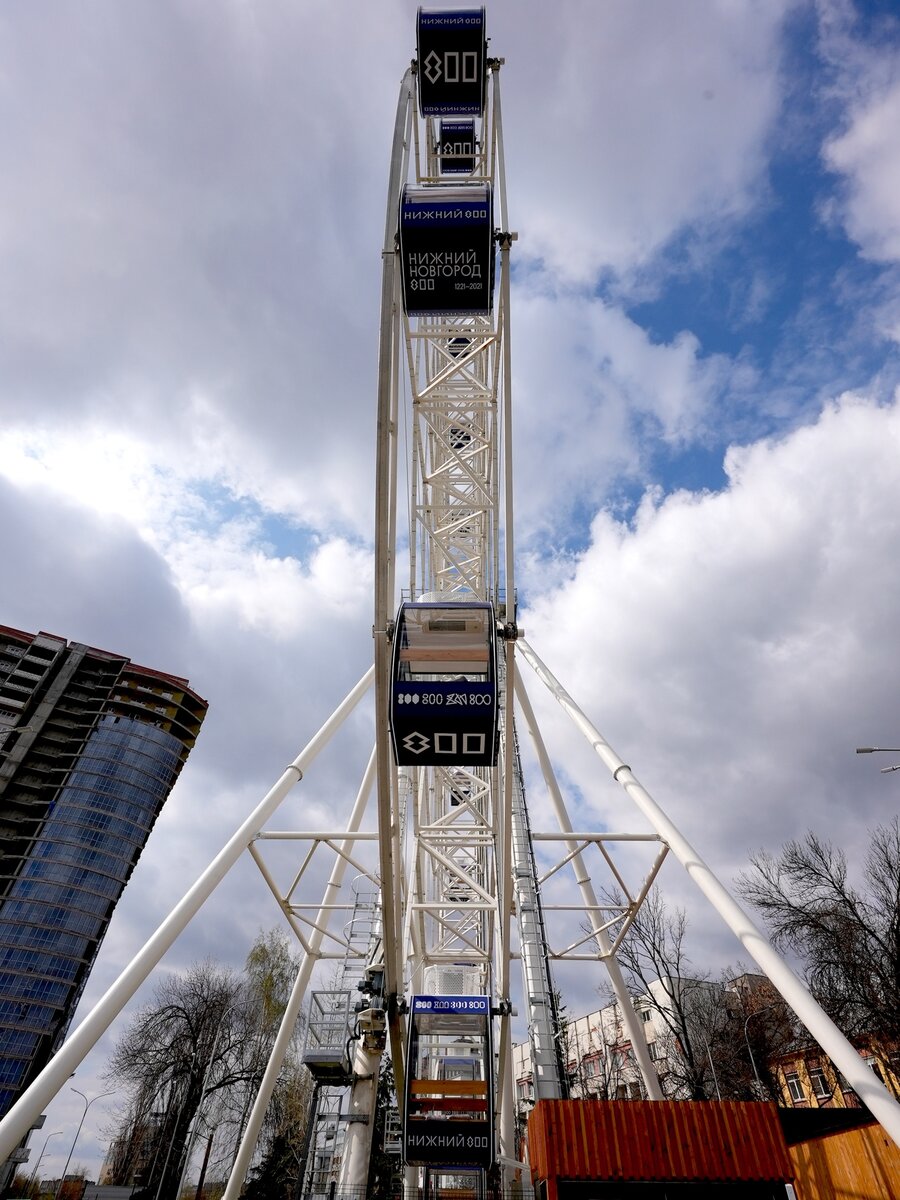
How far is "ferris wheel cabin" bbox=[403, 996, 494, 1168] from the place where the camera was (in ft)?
47.6

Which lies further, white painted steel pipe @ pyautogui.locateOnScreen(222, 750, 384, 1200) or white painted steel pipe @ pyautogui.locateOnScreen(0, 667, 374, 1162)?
white painted steel pipe @ pyautogui.locateOnScreen(222, 750, 384, 1200)

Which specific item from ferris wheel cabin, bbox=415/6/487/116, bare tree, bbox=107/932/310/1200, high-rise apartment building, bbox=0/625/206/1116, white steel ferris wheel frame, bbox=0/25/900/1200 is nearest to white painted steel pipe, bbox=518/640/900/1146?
white steel ferris wheel frame, bbox=0/25/900/1200

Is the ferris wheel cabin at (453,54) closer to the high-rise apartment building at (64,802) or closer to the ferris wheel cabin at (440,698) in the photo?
the ferris wheel cabin at (440,698)

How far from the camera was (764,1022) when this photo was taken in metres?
43.1

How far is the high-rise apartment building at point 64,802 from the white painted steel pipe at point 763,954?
76847 mm

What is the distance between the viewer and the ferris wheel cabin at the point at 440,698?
11742mm

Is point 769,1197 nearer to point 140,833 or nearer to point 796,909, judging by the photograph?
point 796,909

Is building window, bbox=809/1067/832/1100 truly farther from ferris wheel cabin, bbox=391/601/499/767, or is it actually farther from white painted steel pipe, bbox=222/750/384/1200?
ferris wheel cabin, bbox=391/601/499/767

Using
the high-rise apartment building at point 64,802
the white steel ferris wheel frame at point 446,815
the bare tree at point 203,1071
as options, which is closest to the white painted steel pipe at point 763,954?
the white steel ferris wheel frame at point 446,815

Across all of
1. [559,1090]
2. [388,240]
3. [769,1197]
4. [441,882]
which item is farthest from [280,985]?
[388,240]

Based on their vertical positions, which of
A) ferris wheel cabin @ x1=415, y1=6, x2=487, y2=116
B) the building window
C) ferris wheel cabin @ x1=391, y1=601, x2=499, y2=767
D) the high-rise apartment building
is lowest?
ferris wheel cabin @ x1=391, y1=601, x2=499, y2=767

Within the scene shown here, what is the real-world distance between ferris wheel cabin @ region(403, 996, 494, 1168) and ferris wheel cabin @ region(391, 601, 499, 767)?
279 inches

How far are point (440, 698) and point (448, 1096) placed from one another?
918cm

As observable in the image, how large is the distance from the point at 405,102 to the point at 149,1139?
5536cm
